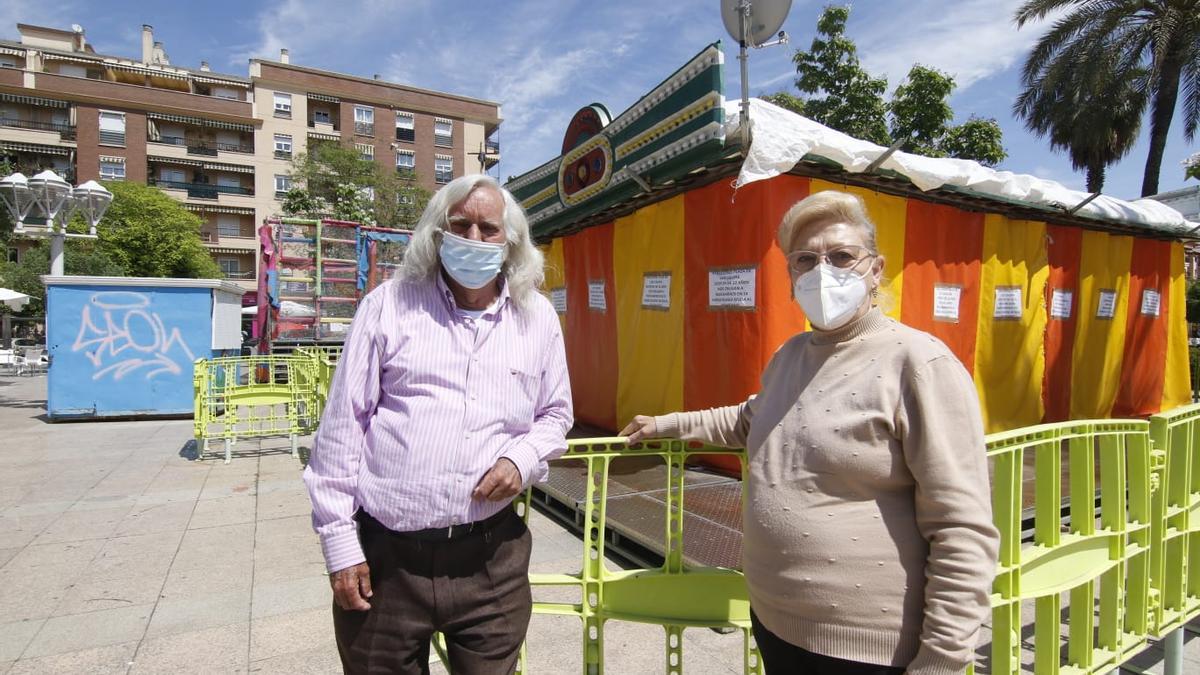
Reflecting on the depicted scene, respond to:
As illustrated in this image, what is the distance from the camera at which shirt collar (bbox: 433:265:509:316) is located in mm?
1773

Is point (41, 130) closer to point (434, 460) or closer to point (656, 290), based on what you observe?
point (656, 290)

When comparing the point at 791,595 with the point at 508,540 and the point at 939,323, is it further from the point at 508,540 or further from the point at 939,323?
the point at 939,323

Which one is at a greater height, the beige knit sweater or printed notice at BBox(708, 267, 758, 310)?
printed notice at BBox(708, 267, 758, 310)

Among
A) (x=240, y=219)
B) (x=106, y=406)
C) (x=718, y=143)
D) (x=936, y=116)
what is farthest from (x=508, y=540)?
(x=240, y=219)

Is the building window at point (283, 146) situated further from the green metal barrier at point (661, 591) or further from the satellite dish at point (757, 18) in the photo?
the green metal barrier at point (661, 591)

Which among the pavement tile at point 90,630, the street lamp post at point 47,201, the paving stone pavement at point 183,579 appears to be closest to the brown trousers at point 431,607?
the paving stone pavement at point 183,579

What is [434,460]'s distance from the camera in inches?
62.5

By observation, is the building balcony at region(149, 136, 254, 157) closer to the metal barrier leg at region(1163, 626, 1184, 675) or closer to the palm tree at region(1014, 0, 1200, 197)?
the palm tree at region(1014, 0, 1200, 197)

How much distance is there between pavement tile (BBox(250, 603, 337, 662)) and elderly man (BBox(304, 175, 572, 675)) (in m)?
1.76

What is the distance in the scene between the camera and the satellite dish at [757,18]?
182 inches

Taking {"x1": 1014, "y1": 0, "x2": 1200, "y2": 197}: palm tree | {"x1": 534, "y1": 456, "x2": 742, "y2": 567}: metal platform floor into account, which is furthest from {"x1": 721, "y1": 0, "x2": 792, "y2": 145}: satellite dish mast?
{"x1": 1014, "y1": 0, "x2": 1200, "y2": 197}: palm tree

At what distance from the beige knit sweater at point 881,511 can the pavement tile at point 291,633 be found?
101 inches

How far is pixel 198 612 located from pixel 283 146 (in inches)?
1945

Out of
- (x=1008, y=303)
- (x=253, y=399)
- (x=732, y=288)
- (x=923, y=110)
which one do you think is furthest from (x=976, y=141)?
(x=253, y=399)
